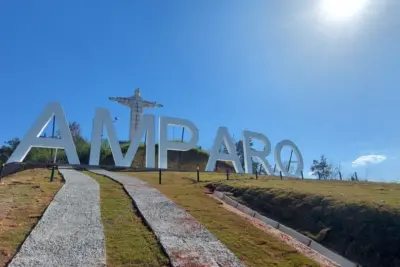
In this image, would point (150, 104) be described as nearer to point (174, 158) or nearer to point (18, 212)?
point (174, 158)

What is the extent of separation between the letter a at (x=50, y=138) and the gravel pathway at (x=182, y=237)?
17039 mm

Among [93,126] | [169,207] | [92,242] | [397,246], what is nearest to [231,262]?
[92,242]

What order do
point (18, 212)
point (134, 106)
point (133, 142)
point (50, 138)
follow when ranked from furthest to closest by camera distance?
point (134, 106) → point (133, 142) → point (50, 138) → point (18, 212)

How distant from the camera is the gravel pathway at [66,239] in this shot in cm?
625

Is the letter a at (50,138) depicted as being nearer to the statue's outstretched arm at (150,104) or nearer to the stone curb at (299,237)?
the statue's outstretched arm at (150,104)

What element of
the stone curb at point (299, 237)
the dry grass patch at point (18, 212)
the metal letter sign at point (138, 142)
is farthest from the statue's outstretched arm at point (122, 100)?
the stone curb at point (299, 237)

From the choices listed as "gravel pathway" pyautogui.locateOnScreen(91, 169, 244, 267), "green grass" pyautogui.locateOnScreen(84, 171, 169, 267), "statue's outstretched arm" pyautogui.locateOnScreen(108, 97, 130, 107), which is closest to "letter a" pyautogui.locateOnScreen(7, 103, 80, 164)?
"statue's outstretched arm" pyautogui.locateOnScreen(108, 97, 130, 107)

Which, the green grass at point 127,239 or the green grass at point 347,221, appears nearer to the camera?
the green grass at point 127,239

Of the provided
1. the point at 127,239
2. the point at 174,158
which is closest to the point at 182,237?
the point at 127,239

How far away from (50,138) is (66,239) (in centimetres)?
2141

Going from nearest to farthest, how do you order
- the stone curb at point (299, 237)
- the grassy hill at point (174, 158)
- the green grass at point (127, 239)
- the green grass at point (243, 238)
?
the green grass at point (127, 239)
the green grass at point (243, 238)
the stone curb at point (299, 237)
the grassy hill at point (174, 158)

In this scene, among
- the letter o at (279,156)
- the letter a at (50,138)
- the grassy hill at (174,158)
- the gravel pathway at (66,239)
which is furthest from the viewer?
the grassy hill at (174,158)

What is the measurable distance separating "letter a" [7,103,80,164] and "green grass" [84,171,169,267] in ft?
54.9

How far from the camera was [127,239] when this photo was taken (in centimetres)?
775
